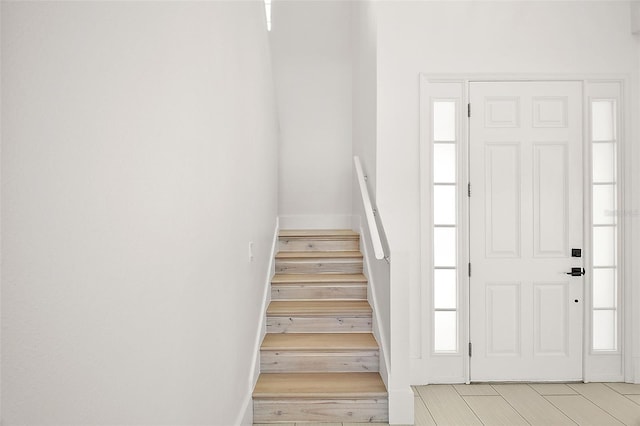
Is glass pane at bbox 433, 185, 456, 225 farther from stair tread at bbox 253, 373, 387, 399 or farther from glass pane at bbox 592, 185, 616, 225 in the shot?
stair tread at bbox 253, 373, 387, 399

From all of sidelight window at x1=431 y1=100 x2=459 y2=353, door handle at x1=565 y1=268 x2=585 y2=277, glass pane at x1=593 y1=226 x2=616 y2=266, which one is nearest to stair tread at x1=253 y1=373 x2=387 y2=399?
sidelight window at x1=431 y1=100 x2=459 y2=353

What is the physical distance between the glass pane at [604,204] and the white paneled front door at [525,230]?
0.15 metres

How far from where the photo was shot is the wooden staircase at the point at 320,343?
9.80 ft

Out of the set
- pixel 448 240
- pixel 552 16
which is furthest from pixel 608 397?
pixel 552 16

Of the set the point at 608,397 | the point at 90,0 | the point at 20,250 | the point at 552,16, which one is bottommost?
the point at 608,397

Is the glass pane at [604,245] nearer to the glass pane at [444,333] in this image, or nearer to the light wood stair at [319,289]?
the glass pane at [444,333]

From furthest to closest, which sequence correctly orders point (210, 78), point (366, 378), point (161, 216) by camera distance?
point (366, 378), point (210, 78), point (161, 216)

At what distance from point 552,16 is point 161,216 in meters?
3.78

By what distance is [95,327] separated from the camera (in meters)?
0.95

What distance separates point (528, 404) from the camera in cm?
329

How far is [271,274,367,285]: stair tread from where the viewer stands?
12.9ft

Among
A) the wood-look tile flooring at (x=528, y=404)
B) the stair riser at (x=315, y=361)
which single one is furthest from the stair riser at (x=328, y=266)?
the wood-look tile flooring at (x=528, y=404)

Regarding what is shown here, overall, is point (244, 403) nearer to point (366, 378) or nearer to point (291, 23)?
point (366, 378)

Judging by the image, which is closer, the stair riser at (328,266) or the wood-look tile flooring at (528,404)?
the wood-look tile flooring at (528,404)
